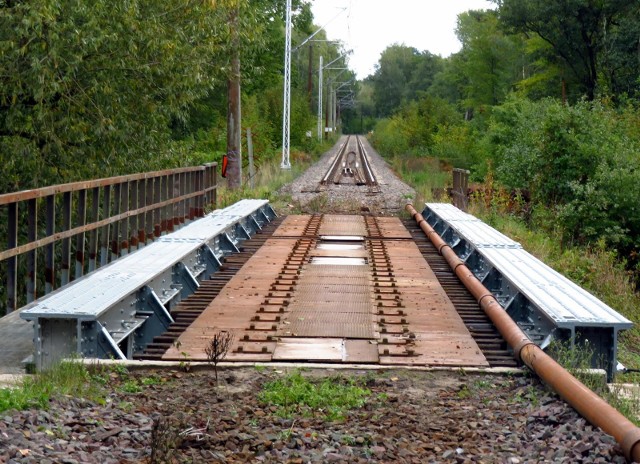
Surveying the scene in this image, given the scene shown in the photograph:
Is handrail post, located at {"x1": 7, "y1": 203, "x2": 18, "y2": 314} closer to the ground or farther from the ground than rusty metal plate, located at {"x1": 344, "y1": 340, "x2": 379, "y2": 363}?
farther from the ground

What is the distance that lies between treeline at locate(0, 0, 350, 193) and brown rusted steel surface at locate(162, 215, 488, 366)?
3306 mm

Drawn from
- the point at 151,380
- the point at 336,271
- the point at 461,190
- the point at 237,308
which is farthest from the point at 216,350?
the point at 461,190

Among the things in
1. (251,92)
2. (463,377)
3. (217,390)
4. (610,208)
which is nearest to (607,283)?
(610,208)

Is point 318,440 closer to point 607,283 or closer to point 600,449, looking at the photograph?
point 600,449

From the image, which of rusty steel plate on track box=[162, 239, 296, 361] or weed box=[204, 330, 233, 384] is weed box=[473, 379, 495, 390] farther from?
weed box=[204, 330, 233, 384]

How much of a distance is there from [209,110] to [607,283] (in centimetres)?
3363

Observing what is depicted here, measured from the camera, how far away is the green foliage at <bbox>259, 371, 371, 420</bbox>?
562 cm

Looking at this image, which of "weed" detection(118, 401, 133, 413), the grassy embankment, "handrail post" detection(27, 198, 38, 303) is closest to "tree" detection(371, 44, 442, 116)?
the grassy embankment

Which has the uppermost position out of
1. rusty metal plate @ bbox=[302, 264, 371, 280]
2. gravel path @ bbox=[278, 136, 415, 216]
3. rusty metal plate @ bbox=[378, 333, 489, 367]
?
gravel path @ bbox=[278, 136, 415, 216]

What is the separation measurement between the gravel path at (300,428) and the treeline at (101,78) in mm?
7318

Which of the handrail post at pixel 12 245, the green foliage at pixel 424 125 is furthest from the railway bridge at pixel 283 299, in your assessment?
the green foliage at pixel 424 125

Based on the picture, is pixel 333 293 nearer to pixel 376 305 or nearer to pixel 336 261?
pixel 376 305

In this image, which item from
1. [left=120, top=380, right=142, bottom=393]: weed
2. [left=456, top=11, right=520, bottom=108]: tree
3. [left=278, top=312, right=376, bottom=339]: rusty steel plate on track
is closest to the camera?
[left=120, top=380, right=142, bottom=393]: weed

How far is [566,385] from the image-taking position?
5496 millimetres
